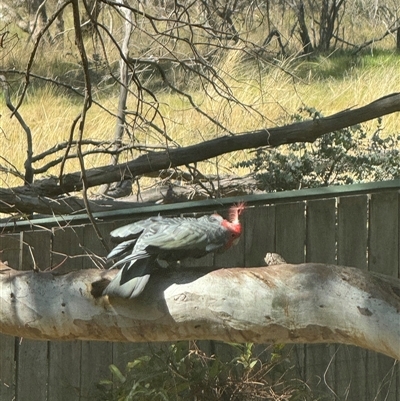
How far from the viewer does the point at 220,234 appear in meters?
3.28

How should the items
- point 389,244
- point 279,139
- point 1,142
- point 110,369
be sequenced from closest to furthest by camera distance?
point 389,244 → point 110,369 → point 279,139 → point 1,142

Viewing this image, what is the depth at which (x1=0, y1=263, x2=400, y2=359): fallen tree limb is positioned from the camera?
273cm

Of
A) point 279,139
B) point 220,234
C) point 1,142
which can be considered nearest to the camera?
point 220,234

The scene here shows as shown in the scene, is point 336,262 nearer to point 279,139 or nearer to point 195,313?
point 279,139

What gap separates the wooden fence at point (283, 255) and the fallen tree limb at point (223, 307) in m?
1.15

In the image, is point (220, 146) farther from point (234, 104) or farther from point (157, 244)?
point (234, 104)

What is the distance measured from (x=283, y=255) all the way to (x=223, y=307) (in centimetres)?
185

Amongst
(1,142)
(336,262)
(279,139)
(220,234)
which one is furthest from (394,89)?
(220,234)

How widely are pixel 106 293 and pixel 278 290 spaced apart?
0.61m

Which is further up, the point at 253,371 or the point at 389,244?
the point at 389,244

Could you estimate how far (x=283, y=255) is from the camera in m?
4.71

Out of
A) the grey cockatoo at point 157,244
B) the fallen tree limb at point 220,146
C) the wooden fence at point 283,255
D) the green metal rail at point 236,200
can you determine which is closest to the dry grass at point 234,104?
the fallen tree limb at point 220,146

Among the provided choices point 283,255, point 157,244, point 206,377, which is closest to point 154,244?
point 157,244

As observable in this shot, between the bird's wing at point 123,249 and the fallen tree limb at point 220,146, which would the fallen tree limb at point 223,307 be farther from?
the fallen tree limb at point 220,146
